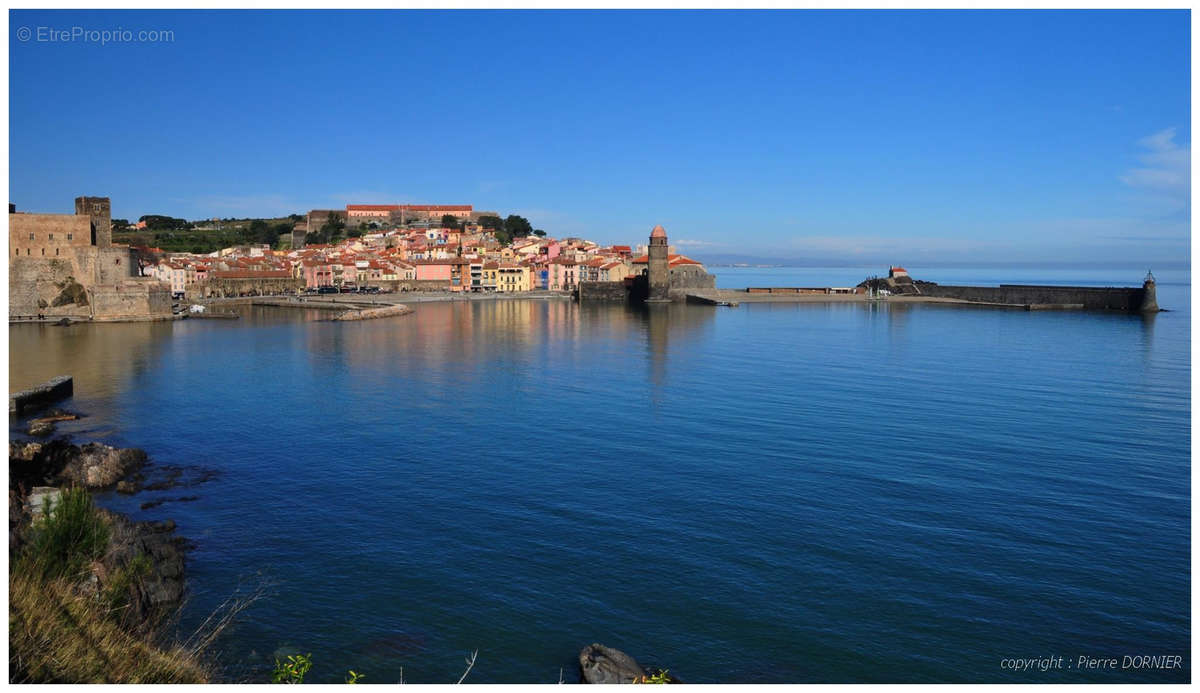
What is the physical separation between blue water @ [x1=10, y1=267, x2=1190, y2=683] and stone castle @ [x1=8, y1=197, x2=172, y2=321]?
19.7m

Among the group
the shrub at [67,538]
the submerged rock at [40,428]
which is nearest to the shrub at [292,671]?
the shrub at [67,538]

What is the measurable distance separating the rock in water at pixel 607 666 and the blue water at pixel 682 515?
0.25 metres

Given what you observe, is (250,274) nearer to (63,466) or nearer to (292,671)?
(63,466)

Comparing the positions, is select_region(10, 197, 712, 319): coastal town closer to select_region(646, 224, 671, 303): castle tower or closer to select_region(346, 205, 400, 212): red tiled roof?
select_region(346, 205, 400, 212): red tiled roof

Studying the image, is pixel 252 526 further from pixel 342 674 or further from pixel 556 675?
pixel 556 675

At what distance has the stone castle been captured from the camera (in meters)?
41.6

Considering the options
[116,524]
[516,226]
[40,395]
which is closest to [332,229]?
[516,226]

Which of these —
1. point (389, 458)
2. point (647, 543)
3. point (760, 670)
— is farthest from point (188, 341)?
point (760, 670)

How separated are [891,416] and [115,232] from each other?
3794 inches

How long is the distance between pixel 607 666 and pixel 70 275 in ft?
149

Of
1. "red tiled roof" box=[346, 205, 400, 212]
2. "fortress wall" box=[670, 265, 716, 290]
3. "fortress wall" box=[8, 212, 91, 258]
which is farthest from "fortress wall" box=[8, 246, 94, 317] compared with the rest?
"red tiled roof" box=[346, 205, 400, 212]

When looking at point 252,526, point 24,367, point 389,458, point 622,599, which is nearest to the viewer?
point 622,599

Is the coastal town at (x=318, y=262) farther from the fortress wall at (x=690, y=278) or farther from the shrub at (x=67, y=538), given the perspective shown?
the shrub at (x=67, y=538)

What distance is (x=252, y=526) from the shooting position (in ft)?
35.5
